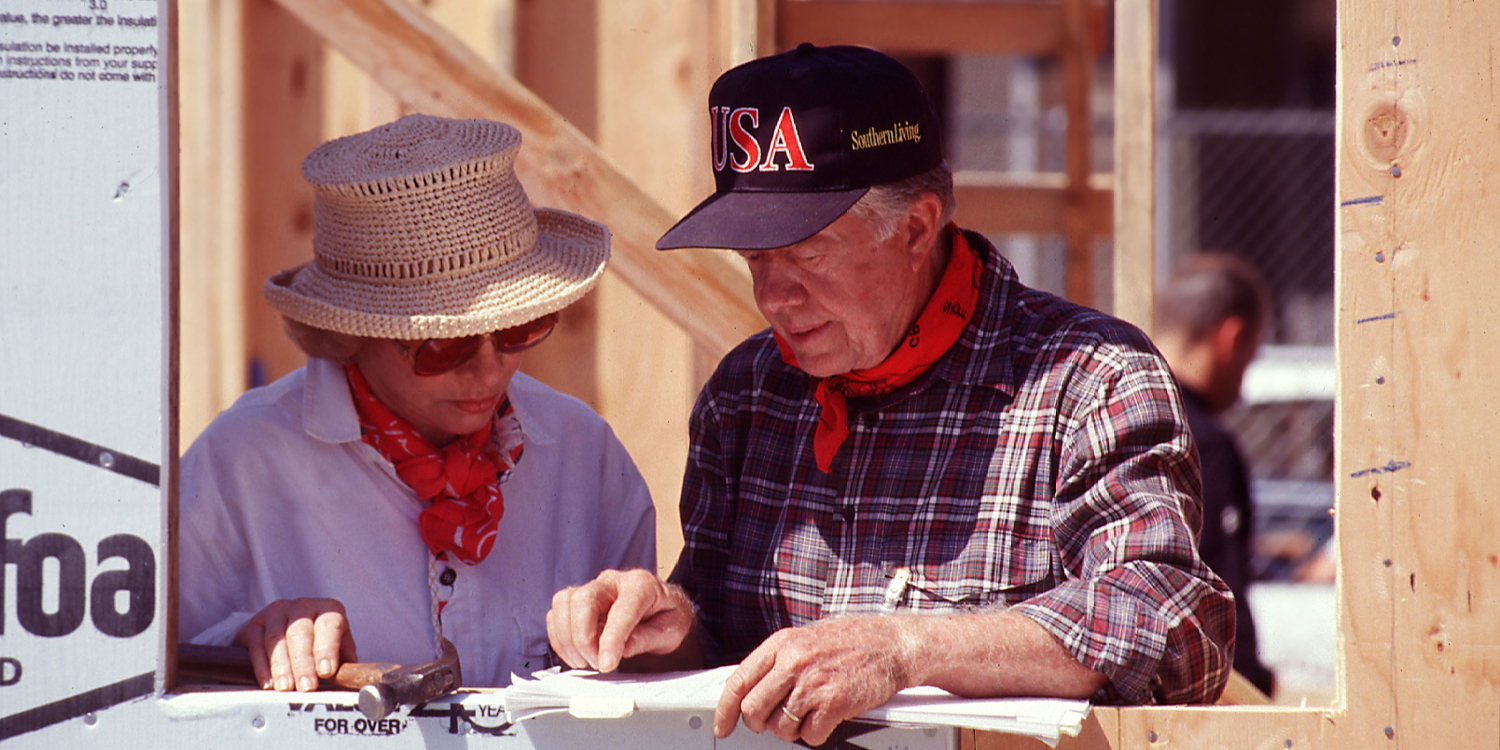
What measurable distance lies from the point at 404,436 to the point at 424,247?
321mm

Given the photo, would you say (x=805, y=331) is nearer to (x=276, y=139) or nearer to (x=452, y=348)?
(x=452, y=348)

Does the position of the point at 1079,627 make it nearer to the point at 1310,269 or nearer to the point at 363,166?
the point at 363,166

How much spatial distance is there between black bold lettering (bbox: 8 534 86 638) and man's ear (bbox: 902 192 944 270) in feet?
3.61

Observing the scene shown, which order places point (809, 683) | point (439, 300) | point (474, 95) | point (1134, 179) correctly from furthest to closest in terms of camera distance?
point (1134, 179), point (474, 95), point (439, 300), point (809, 683)

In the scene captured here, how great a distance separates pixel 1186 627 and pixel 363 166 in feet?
4.49

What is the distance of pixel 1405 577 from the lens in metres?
1.49

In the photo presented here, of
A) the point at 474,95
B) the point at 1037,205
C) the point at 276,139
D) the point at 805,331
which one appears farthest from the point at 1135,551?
the point at 276,139

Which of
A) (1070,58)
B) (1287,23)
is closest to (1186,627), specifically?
(1070,58)

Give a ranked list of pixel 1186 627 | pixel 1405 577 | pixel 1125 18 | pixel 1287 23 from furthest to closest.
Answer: pixel 1287 23 → pixel 1125 18 → pixel 1186 627 → pixel 1405 577

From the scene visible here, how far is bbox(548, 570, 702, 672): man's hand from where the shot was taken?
1.65 metres

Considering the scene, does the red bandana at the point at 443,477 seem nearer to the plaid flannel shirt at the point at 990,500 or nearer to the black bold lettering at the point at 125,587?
the plaid flannel shirt at the point at 990,500

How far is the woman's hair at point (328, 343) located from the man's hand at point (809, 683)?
1037 mm

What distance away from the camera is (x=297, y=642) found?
1.74 m

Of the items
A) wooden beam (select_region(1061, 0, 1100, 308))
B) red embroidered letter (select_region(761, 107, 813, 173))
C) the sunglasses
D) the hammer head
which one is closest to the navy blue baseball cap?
red embroidered letter (select_region(761, 107, 813, 173))
